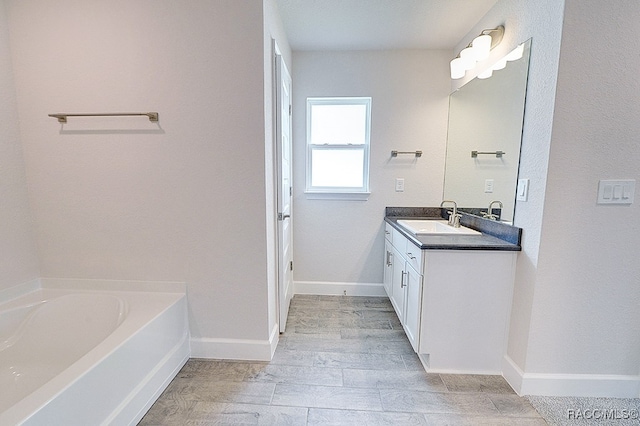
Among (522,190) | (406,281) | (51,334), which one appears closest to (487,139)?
(522,190)

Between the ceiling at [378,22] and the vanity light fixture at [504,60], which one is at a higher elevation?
the ceiling at [378,22]

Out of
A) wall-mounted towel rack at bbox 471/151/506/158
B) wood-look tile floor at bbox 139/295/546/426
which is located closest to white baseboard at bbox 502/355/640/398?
wood-look tile floor at bbox 139/295/546/426

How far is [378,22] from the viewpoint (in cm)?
217

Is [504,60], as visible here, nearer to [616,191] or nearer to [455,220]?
[616,191]

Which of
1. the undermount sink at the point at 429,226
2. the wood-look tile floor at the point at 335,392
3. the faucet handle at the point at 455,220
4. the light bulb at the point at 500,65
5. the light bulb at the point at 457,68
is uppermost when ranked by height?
the light bulb at the point at 457,68

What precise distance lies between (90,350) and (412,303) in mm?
1995

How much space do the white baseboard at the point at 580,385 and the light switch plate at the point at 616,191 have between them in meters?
1.01

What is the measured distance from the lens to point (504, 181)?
6.06ft

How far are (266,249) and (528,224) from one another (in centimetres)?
157

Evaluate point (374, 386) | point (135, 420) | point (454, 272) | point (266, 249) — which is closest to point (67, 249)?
point (135, 420)

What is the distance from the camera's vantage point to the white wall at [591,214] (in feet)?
4.48

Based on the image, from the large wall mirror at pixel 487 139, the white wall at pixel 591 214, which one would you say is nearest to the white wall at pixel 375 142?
the large wall mirror at pixel 487 139

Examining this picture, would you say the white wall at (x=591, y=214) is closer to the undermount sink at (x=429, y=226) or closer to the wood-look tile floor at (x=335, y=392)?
the wood-look tile floor at (x=335, y=392)

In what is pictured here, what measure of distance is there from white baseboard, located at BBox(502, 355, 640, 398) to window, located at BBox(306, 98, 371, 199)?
1.82 metres
